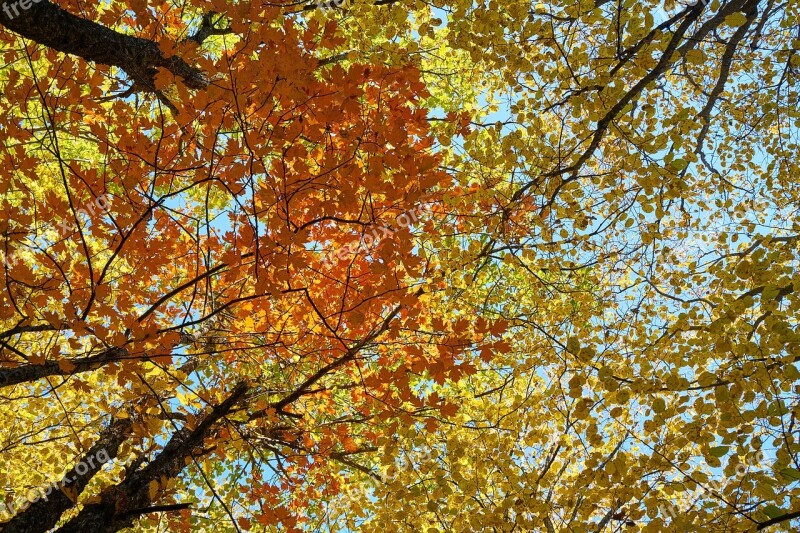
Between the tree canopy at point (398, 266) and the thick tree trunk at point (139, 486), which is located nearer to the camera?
the tree canopy at point (398, 266)

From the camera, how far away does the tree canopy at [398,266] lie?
313 centimetres

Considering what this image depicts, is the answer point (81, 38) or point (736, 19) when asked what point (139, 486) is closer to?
point (81, 38)

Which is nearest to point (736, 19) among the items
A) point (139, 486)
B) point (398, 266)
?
point (398, 266)

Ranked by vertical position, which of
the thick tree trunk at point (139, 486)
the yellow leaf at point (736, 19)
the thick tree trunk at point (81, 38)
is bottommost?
the yellow leaf at point (736, 19)

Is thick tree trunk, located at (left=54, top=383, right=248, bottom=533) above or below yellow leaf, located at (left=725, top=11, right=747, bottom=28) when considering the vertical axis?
above

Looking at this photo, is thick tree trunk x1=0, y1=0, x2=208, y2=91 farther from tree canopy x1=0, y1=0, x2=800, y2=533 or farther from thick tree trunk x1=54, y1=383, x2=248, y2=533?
thick tree trunk x1=54, y1=383, x2=248, y2=533

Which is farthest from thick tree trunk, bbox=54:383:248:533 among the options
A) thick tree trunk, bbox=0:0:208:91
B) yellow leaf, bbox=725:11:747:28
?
yellow leaf, bbox=725:11:747:28

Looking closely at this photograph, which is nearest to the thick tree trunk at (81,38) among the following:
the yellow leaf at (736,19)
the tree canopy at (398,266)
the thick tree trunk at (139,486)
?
the tree canopy at (398,266)

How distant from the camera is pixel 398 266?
17.9 feet

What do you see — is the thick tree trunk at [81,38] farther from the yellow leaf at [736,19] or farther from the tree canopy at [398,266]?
the yellow leaf at [736,19]

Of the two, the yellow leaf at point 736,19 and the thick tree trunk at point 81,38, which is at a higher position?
the thick tree trunk at point 81,38

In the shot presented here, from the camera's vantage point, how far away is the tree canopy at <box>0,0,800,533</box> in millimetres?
3131

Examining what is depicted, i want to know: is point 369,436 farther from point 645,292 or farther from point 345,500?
point 645,292

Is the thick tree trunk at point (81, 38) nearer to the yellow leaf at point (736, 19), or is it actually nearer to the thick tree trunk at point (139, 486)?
the thick tree trunk at point (139, 486)
